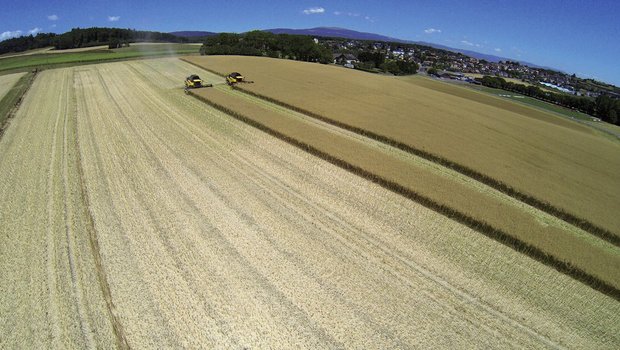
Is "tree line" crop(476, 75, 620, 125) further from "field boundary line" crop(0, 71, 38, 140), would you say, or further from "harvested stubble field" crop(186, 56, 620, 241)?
"field boundary line" crop(0, 71, 38, 140)

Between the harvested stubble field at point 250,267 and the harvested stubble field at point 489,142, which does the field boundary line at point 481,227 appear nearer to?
the harvested stubble field at point 250,267

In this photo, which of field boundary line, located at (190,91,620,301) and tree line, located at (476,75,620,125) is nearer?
field boundary line, located at (190,91,620,301)

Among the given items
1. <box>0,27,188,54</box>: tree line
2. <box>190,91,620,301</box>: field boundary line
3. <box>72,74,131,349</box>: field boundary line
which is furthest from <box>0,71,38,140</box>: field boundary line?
<box>0,27,188,54</box>: tree line

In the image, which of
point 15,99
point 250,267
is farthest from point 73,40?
point 250,267

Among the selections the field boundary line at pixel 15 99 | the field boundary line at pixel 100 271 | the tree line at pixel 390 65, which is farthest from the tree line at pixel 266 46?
the field boundary line at pixel 100 271

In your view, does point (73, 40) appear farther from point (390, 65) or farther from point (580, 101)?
point (580, 101)

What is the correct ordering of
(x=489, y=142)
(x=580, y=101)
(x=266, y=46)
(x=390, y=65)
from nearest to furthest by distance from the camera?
(x=489, y=142) → (x=580, y=101) → (x=390, y=65) → (x=266, y=46)

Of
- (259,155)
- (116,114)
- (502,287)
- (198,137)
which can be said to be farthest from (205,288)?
(116,114)
